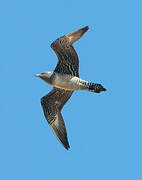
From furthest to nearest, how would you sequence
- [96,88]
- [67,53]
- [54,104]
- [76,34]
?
[54,104], [67,53], [76,34], [96,88]

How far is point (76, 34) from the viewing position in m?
16.3

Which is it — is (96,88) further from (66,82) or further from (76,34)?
(76,34)

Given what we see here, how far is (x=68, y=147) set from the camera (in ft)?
55.2

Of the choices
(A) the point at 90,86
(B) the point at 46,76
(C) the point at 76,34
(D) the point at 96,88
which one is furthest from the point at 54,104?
(C) the point at 76,34

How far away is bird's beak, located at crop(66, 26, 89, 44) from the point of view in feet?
52.9

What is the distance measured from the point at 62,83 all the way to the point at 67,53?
3.30 feet

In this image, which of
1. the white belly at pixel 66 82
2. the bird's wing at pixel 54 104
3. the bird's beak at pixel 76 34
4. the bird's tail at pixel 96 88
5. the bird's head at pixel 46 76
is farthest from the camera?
the bird's wing at pixel 54 104

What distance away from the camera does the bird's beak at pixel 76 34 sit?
52.9 ft

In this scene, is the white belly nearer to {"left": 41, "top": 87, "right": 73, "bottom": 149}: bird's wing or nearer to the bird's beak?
{"left": 41, "top": 87, "right": 73, "bottom": 149}: bird's wing

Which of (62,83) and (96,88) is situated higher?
(62,83)

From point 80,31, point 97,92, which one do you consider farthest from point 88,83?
point 80,31

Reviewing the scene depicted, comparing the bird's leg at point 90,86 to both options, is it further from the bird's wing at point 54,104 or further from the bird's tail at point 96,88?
the bird's wing at point 54,104

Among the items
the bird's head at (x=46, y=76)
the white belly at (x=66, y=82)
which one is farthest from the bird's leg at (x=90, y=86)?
the bird's head at (x=46, y=76)

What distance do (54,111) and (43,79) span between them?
4.24 feet
